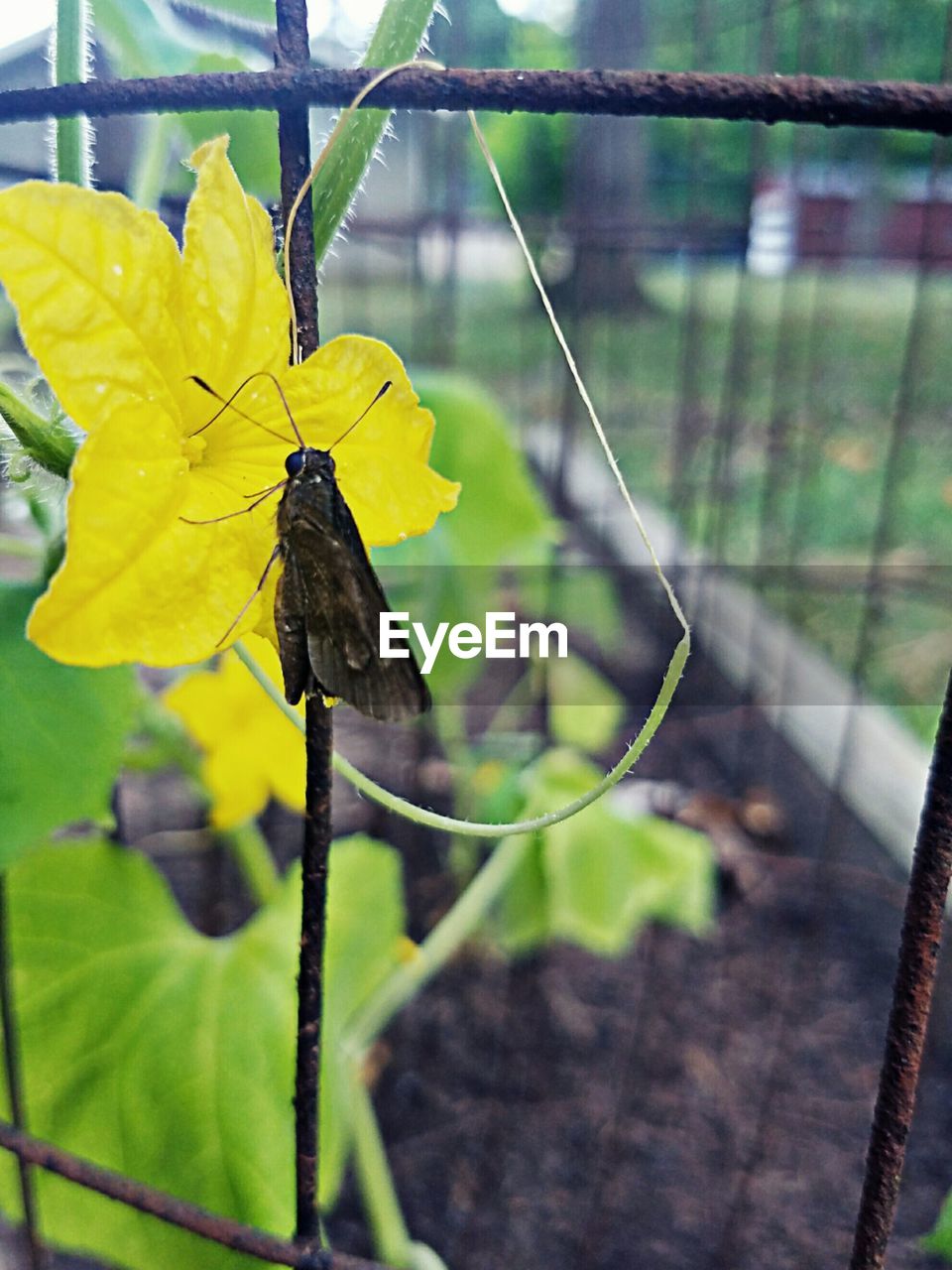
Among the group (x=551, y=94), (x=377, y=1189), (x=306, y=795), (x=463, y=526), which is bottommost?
(x=377, y=1189)

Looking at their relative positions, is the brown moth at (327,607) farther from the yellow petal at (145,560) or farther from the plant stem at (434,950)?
the plant stem at (434,950)

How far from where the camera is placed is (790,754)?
5.66ft

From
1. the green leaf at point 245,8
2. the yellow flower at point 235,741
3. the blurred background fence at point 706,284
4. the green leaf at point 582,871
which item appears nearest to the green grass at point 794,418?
the blurred background fence at point 706,284

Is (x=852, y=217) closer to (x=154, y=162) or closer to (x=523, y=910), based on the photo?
(x=523, y=910)

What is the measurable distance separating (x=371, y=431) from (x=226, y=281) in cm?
6

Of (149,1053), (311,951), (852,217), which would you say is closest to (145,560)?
(311,951)

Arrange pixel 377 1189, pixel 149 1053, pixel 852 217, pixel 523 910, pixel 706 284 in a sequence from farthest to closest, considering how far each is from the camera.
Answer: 1. pixel 852 217
2. pixel 706 284
3. pixel 523 910
4. pixel 377 1189
5. pixel 149 1053

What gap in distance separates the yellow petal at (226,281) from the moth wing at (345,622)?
58 mm

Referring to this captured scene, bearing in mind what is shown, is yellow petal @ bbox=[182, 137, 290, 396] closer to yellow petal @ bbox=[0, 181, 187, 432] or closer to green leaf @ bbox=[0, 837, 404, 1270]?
yellow petal @ bbox=[0, 181, 187, 432]

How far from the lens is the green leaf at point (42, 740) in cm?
47

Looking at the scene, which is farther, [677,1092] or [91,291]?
[677,1092]

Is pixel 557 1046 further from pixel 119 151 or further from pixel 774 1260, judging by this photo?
pixel 119 151

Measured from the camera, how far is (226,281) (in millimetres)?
325

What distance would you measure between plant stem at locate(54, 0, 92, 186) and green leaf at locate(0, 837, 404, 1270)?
1.25 ft
